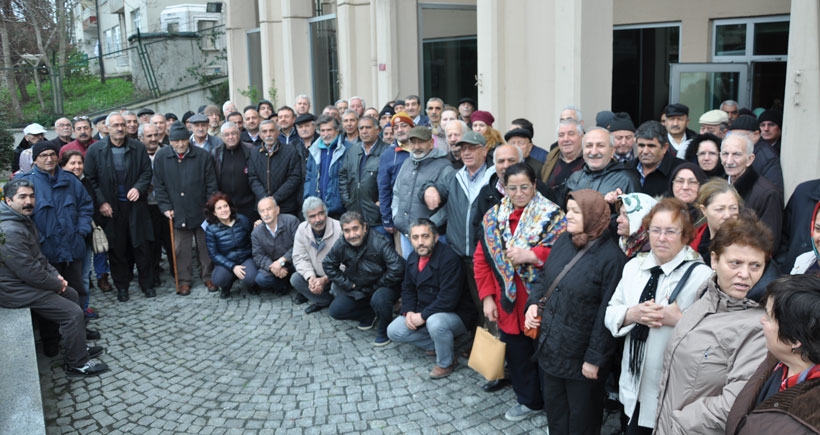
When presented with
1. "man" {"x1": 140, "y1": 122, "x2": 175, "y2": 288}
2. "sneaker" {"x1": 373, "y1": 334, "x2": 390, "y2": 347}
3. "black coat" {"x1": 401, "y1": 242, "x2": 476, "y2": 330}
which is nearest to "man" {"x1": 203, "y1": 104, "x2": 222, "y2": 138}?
"man" {"x1": 140, "y1": 122, "x2": 175, "y2": 288}

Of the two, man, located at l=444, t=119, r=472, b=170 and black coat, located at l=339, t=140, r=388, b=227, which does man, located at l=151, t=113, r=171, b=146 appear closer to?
black coat, located at l=339, t=140, r=388, b=227

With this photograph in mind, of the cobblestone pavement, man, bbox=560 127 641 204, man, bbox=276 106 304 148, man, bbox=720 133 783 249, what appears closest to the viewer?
man, bbox=720 133 783 249

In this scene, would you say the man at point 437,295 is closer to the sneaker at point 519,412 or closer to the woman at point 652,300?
the sneaker at point 519,412

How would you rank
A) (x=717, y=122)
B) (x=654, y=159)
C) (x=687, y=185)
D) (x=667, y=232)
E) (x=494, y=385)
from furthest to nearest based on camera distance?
(x=717, y=122) < (x=494, y=385) < (x=654, y=159) < (x=687, y=185) < (x=667, y=232)

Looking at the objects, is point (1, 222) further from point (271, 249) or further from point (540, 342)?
point (540, 342)

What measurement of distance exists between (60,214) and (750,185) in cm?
673

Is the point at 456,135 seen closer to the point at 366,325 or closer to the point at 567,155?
the point at 567,155

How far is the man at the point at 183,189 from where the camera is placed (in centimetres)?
855

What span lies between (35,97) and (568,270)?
26475mm

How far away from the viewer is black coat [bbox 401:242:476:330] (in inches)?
235

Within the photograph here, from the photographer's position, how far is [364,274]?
271 inches

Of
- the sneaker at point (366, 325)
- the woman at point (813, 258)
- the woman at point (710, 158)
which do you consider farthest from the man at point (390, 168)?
the woman at point (813, 258)

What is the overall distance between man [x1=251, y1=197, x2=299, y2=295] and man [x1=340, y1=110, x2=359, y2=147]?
126 centimetres

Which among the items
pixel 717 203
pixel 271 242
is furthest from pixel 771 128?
pixel 271 242
